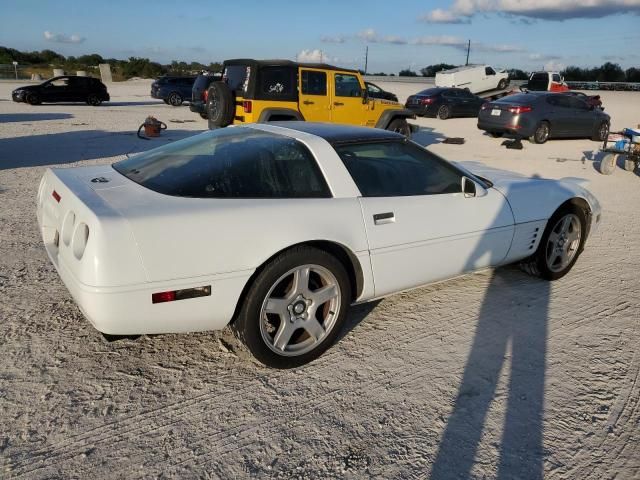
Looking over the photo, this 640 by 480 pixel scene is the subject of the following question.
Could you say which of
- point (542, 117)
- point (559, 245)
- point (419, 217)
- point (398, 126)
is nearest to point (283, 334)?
point (419, 217)

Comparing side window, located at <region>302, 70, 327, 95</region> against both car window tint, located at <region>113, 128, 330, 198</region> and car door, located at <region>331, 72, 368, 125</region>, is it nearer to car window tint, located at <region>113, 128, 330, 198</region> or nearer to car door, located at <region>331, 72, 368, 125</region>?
car door, located at <region>331, 72, 368, 125</region>

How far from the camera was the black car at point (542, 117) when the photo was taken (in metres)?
14.2

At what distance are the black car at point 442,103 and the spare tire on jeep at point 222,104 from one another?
13.3 metres

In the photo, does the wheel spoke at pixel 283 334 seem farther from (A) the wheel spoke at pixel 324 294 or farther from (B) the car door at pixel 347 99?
(B) the car door at pixel 347 99

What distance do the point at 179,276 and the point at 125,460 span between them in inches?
34.2

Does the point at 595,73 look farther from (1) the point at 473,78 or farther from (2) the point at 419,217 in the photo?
(2) the point at 419,217

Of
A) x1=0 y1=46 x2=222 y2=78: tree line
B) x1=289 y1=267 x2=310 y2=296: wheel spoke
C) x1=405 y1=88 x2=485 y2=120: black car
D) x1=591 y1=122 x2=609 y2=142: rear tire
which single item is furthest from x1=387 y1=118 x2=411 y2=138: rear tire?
x1=0 y1=46 x2=222 y2=78: tree line

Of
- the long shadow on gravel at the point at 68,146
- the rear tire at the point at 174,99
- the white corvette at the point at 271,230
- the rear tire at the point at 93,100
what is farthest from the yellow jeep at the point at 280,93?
the rear tire at the point at 93,100

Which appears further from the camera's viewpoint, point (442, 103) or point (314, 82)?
point (442, 103)

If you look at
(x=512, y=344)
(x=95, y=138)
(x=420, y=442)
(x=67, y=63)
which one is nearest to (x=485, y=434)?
(x=420, y=442)

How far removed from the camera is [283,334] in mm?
2998

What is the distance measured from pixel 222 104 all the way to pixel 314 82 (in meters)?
1.89

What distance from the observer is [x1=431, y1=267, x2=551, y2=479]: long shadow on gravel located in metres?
2.40

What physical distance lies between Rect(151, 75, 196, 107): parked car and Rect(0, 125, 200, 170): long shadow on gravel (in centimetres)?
1157
